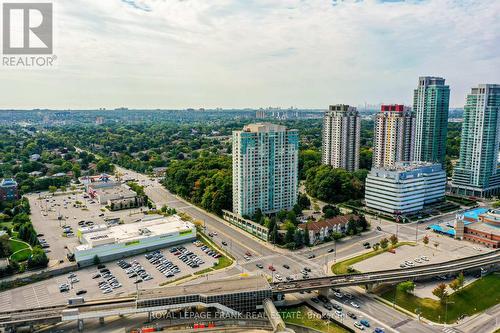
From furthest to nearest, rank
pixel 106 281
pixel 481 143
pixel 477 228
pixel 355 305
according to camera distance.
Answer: pixel 481 143, pixel 477 228, pixel 106 281, pixel 355 305

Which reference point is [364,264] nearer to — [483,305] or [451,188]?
[483,305]

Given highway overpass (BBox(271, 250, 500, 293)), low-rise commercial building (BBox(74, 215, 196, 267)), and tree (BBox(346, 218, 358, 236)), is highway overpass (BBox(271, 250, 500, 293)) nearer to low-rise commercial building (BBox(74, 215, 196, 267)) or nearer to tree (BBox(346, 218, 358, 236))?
tree (BBox(346, 218, 358, 236))

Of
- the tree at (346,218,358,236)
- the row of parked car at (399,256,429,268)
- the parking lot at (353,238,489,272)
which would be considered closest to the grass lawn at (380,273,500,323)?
the parking lot at (353,238,489,272)

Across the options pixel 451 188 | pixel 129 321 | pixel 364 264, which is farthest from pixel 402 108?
pixel 129 321

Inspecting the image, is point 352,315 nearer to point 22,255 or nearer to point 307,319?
point 307,319

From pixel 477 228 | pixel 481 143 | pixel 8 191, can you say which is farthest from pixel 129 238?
pixel 481 143

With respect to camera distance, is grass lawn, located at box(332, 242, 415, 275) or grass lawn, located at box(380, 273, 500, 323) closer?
grass lawn, located at box(380, 273, 500, 323)
